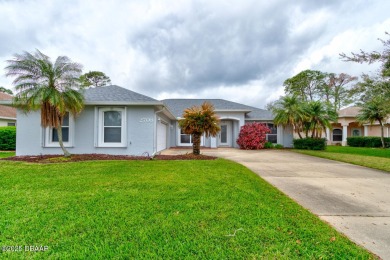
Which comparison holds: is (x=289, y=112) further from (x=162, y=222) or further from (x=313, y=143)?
(x=162, y=222)

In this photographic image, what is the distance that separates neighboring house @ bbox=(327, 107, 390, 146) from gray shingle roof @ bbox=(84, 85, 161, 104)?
2559 cm

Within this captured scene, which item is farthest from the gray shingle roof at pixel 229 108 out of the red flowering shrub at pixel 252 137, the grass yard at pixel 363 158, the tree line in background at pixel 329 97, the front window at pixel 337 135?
the front window at pixel 337 135

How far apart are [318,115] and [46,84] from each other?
19129 mm

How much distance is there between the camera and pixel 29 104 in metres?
8.54

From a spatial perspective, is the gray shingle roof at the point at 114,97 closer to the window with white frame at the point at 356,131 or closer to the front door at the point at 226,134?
the front door at the point at 226,134

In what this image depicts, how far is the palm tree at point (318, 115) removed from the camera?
16.7 metres

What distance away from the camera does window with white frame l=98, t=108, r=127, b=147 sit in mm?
10438

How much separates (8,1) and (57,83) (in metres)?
4.79

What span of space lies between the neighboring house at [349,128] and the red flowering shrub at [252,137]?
49.8 ft

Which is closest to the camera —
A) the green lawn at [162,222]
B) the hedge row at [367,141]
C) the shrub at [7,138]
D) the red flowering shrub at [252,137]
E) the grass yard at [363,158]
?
the green lawn at [162,222]

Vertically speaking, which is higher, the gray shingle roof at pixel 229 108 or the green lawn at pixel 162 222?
the gray shingle roof at pixel 229 108

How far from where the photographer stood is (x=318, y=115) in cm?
1672

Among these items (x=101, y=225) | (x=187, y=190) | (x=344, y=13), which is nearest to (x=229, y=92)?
(x=344, y=13)

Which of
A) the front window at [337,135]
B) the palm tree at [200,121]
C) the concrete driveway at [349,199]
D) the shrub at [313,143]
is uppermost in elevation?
the palm tree at [200,121]
